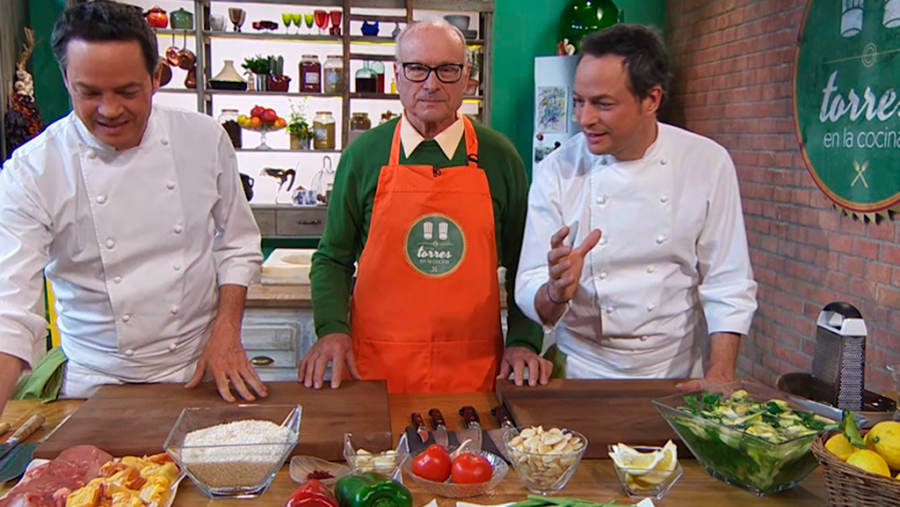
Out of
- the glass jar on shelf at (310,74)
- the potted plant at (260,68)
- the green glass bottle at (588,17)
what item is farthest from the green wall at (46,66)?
the green glass bottle at (588,17)

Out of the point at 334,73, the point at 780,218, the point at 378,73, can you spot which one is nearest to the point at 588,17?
the point at 378,73

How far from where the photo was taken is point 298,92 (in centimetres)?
520

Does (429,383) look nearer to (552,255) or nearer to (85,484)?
(552,255)

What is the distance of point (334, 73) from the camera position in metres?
5.18

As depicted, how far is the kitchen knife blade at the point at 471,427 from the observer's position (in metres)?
1.37

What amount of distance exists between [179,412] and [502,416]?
26.2 inches

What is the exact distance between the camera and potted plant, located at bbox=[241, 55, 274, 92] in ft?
16.8

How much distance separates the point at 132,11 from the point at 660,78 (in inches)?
47.7

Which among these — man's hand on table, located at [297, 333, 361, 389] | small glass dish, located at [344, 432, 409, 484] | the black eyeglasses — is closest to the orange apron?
man's hand on table, located at [297, 333, 361, 389]

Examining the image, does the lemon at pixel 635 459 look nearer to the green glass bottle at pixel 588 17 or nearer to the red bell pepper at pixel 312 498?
the red bell pepper at pixel 312 498

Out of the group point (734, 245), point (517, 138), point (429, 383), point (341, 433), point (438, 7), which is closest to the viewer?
point (341, 433)

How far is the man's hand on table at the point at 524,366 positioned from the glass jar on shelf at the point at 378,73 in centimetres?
361

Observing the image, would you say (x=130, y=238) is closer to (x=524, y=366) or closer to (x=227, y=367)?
(x=227, y=367)

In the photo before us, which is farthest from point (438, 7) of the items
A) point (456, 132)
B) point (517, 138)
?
point (456, 132)
